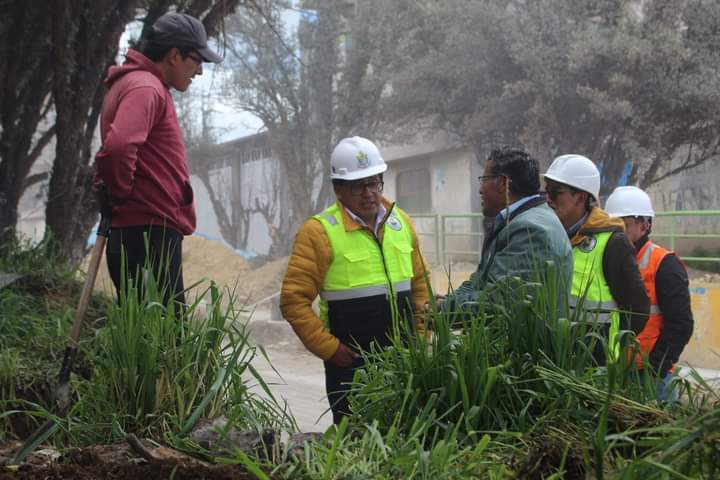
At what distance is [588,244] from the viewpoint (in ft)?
14.8

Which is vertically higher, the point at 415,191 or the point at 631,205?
the point at 415,191

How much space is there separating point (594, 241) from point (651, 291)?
2.43 feet

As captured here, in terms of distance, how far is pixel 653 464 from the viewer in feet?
5.47

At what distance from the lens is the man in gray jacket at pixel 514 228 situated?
11.4 ft

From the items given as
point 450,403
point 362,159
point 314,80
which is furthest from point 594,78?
point 450,403

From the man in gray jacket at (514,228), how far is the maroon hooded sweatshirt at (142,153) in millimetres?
1401

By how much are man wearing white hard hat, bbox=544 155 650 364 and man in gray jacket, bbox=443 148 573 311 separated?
437mm

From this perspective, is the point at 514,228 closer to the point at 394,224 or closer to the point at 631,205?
the point at 394,224

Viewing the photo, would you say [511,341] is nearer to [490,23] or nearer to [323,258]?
[323,258]

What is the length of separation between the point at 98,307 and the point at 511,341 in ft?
12.5

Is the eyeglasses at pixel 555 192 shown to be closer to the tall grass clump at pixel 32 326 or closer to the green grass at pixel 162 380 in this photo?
the green grass at pixel 162 380

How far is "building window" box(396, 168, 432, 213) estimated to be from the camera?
28.8 meters

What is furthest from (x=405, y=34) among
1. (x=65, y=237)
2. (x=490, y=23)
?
(x=65, y=237)

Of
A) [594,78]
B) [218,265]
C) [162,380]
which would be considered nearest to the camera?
[162,380]
